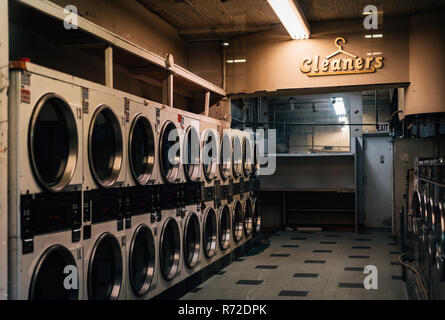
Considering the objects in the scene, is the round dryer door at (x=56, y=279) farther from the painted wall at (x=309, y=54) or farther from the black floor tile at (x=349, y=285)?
the painted wall at (x=309, y=54)

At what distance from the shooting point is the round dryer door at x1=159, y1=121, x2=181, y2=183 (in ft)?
16.7

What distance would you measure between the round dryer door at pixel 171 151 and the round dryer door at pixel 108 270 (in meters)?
1.21

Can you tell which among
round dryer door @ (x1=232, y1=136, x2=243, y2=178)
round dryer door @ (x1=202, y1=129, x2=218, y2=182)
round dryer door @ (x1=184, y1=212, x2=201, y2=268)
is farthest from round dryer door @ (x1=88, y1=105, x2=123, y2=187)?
round dryer door @ (x1=232, y1=136, x2=243, y2=178)

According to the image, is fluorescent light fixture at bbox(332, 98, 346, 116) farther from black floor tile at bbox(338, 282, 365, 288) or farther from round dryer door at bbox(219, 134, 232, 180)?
black floor tile at bbox(338, 282, 365, 288)

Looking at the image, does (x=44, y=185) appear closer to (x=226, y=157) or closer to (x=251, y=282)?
(x=251, y=282)

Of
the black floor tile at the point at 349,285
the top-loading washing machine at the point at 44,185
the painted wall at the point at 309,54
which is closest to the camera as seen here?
the top-loading washing machine at the point at 44,185

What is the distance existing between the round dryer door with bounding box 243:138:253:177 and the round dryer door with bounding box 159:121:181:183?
2.90 m

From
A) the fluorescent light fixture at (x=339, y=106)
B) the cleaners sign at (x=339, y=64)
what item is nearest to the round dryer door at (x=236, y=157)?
the cleaners sign at (x=339, y=64)

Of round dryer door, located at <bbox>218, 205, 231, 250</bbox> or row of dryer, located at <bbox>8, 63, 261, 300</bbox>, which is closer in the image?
row of dryer, located at <bbox>8, 63, 261, 300</bbox>

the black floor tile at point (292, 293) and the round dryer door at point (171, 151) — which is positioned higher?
the round dryer door at point (171, 151)

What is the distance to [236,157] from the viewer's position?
7570 mm

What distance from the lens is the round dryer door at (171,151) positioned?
509 centimetres

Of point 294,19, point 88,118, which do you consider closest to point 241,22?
point 294,19
